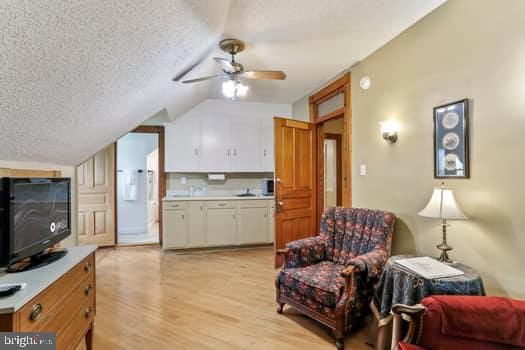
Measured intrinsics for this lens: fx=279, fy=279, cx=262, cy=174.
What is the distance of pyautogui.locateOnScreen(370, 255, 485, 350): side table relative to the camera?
5.28ft

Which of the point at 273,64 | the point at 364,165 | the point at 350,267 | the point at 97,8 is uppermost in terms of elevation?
the point at 273,64

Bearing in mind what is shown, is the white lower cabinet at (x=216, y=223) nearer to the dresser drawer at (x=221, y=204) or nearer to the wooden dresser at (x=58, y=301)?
the dresser drawer at (x=221, y=204)

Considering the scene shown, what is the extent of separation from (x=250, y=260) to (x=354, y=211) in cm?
203

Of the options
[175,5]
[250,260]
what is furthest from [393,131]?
[250,260]

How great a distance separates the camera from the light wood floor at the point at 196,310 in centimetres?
212

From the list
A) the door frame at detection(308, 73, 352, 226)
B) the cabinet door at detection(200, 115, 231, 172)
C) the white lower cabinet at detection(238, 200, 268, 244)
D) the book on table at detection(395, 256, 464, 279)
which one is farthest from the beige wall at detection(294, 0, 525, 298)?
the cabinet door at detection(200, 115, 231, 172)

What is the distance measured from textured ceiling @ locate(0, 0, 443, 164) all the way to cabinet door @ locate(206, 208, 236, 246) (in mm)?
1956

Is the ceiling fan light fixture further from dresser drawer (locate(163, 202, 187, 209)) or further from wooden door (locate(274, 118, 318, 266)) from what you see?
dresser drawer (locate(163, 202, 187, 209))

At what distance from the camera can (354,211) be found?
2.69 m

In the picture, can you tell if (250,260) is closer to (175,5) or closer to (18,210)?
(18,210)

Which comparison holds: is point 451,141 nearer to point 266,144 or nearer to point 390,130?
point 390,130

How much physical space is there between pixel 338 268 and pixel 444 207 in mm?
1054

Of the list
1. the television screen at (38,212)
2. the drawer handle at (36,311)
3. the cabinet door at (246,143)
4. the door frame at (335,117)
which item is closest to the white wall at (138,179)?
the cabinet door at (246,143)

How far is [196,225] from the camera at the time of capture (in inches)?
178
